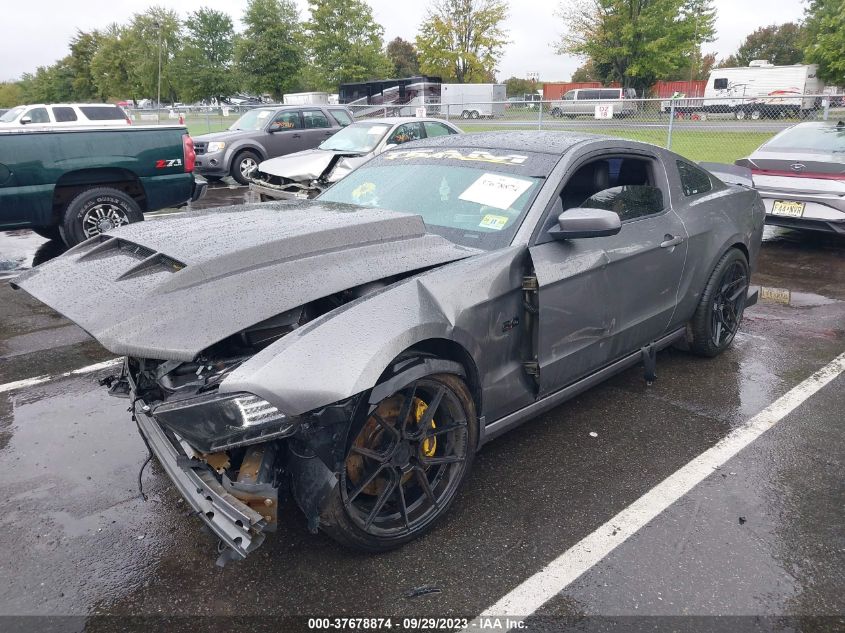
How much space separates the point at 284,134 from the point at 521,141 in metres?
11.9

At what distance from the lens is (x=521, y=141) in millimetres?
3756

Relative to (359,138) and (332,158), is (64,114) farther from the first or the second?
(332,158)

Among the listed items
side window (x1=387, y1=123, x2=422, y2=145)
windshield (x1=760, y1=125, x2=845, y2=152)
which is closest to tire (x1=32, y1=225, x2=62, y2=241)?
side window (x1=387, y1=123, x2=422, y2=145)

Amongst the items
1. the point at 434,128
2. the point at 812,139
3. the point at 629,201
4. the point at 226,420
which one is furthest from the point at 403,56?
the point at 226,420

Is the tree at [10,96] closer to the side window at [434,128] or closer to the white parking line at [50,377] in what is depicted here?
the side window at [434,128]

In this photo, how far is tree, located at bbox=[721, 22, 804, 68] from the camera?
227ft

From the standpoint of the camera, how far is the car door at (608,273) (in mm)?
3145

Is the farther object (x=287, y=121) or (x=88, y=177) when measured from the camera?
(x=287, y=121)

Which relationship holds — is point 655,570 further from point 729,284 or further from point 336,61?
point 336,61

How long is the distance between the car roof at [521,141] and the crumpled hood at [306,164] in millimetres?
5692

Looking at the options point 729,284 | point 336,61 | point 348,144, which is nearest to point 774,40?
point 336,61

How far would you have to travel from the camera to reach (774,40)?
2771 inches

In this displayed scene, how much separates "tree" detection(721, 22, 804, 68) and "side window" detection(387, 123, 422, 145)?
7017cm

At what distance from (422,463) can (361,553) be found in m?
0.44
